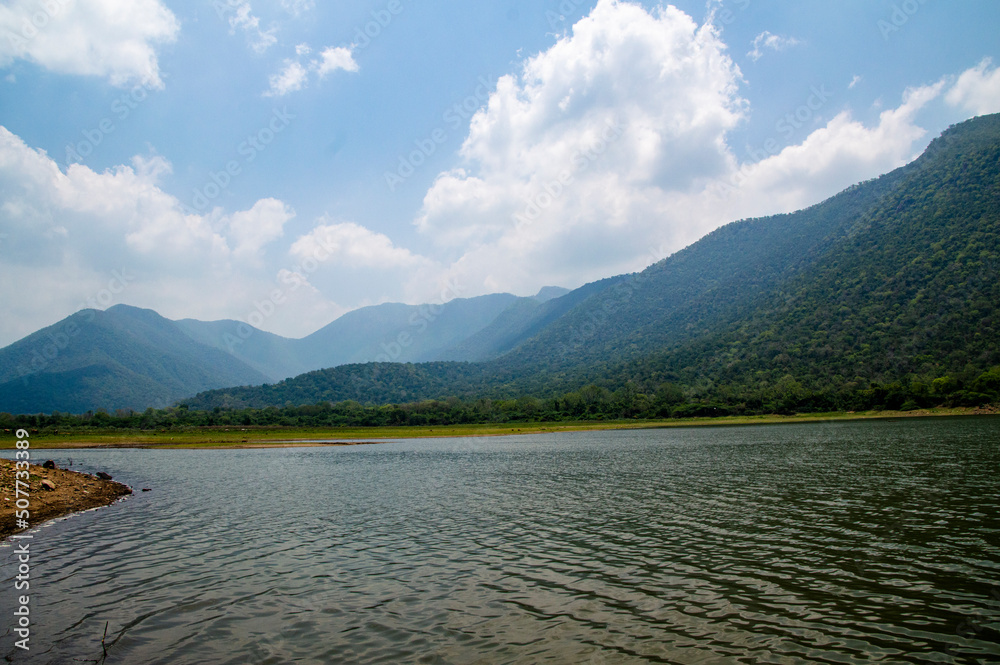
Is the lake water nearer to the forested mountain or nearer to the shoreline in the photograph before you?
the shoreline

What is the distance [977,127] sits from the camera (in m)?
186

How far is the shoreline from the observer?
100250 millimetres

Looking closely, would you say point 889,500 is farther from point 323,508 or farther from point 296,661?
point 323,508

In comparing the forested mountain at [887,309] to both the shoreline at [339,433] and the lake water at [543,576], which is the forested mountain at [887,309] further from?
the lake water at [543,576]

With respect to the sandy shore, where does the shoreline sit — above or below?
below

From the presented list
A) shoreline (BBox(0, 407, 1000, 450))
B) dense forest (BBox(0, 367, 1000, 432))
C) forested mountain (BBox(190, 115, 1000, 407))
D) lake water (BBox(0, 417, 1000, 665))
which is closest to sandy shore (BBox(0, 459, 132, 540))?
lake water (BBox(0, 417, 1000, 665))

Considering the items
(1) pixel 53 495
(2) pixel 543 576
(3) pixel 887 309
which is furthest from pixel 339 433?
(3) pixel 887 309

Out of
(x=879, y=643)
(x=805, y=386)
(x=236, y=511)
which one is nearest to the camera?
(x=879, y=643)

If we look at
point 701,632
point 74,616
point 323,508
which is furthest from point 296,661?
point 323,508

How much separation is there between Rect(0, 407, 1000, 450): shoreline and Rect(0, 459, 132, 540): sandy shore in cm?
6133

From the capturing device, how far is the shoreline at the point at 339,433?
329 ft

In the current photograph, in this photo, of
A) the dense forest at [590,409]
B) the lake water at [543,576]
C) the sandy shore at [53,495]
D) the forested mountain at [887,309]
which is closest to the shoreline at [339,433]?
the dense forest at [590,409]

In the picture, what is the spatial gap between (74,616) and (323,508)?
15.8 m

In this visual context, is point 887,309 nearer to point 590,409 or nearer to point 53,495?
point 590,409
